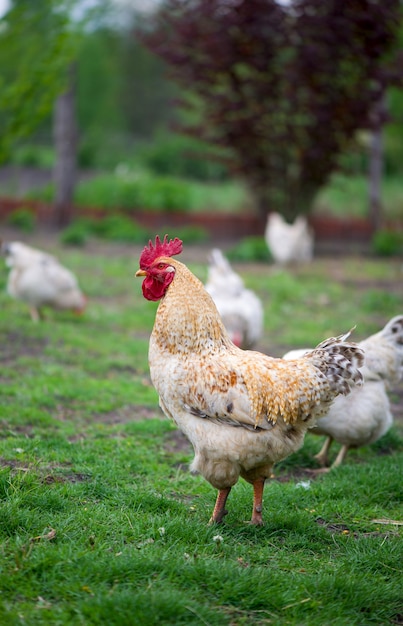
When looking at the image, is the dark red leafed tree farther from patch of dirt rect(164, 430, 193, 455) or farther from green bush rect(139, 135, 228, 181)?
green bush rect(139, 135, 228, 181)

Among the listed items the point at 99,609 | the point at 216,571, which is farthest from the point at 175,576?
the point at 99,609

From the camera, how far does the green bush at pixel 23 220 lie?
18.8 metres

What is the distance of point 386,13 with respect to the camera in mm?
14984

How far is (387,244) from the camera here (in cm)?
1784

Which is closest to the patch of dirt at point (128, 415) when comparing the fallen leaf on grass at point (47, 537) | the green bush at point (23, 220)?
the fallen leaf on grass at point (47, 537)

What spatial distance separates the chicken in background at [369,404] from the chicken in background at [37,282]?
467cm

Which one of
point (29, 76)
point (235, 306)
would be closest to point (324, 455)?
point (235, 306)

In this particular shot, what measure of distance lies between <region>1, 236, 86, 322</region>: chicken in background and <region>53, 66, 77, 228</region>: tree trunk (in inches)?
416

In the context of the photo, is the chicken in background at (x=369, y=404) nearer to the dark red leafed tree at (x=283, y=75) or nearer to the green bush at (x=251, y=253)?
the green bush at (x=251, y=253)

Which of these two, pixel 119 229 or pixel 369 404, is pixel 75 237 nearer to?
pixel 119 229

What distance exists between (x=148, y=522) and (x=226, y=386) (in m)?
0.92

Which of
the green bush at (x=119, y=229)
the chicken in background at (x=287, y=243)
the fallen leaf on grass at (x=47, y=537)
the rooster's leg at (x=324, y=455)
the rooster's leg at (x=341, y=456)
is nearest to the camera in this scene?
the fallen leaf on grass at (x=47, y=537)

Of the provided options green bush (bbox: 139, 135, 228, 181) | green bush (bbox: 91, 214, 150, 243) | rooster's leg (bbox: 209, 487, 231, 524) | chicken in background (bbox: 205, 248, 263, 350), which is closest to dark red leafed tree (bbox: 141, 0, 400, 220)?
green bush (bbox: 91, 214, 150, 243)

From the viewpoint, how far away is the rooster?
4.07 meters
